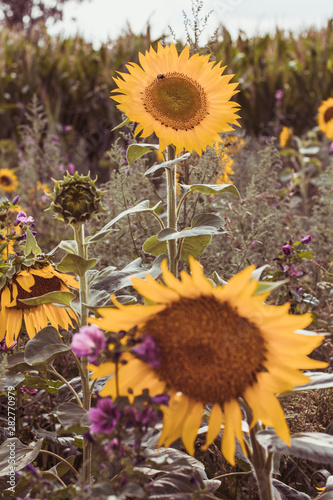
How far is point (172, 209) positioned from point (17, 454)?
1.94ft

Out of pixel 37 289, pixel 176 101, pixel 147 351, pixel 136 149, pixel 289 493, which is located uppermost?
pixel 176 101

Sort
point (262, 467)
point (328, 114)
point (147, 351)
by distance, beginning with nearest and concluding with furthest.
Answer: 1. point (147, 351)
2. point (262, 467)
3. point (328, 114)

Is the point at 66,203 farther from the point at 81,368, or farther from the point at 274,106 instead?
the point at 274,106

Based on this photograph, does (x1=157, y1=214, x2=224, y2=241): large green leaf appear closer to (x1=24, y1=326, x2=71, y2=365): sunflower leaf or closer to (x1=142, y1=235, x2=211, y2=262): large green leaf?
(x1=142, y1=235, x2=211, y2=262): large green leaf

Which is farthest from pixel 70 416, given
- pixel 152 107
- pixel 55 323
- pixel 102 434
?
pixel 152 107

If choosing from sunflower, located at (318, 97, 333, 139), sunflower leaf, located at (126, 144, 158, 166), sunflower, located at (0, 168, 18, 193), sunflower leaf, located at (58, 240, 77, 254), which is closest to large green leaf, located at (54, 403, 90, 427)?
sunflower leaf, located at (58, 240, 77, 254)

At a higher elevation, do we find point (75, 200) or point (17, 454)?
point (75, 200)

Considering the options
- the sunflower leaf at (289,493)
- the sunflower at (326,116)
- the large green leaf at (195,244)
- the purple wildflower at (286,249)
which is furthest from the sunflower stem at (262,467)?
the sunflower at (326,116)

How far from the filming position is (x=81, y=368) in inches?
39.3

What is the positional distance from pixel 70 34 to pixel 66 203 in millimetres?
7400

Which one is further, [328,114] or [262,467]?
[328,114]

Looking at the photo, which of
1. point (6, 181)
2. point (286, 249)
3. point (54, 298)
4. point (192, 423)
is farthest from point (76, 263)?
point (6, 181)

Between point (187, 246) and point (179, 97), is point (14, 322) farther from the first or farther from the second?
point (179, 97)

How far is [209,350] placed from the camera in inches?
27.1
